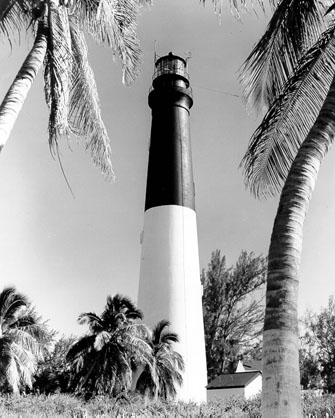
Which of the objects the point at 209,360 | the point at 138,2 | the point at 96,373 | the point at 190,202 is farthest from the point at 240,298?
the point at 138,2

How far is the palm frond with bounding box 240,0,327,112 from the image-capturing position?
6.79 m

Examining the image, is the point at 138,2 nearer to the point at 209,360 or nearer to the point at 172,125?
the point at 172,125

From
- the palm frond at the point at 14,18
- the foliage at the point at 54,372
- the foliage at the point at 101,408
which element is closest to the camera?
the palm frond at the point at 14,18

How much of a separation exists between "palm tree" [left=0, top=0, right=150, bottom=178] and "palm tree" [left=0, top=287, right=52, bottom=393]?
13.0 m

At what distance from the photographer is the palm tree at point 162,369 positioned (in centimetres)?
1944

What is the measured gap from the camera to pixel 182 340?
21.3m

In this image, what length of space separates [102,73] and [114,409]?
10.9 metres

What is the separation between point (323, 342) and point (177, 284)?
24356 mm

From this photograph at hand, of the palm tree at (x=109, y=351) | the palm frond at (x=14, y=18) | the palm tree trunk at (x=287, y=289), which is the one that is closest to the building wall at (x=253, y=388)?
the palm tree at (x=109, y=351)

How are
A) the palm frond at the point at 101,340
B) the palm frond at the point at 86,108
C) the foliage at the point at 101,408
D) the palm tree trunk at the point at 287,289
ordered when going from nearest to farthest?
the palm tree trunk at the point at 287,289, the palm frond at the point at 86,108, the foliage at the point at 101,408, the palm frond at the point at 101,340

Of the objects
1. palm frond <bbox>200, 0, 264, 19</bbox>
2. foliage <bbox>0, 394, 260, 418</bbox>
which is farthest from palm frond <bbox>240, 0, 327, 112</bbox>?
foliage <bbox>0, 394, 260, 418</bbox>

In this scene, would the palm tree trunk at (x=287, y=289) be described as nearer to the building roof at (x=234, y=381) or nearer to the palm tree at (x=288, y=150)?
the palm tree at (x=288, y=150)

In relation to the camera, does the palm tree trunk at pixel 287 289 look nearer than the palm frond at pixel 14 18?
Yes

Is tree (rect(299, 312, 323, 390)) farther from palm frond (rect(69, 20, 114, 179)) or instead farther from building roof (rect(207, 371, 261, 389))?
palm frond (rect(69, 20, 114, 179))
